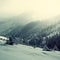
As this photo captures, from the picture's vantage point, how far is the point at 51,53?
2.23 metres

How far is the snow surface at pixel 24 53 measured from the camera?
2223 mm

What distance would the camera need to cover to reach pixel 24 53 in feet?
7.39

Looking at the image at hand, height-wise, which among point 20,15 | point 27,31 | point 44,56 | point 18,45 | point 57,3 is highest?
point 57,3

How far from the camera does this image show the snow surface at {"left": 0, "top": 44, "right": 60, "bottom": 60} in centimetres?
222

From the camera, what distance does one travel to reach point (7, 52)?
2264mm

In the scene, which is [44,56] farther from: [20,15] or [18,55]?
[20,15]

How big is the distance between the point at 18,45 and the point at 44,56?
1.21 ft

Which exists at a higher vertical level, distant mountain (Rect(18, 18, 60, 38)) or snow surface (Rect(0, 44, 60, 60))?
distant mountain (Rect(18, 18, 60, 38))

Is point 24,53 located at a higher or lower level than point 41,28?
lower

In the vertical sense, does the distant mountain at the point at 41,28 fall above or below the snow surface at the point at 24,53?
above

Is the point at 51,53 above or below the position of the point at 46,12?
below

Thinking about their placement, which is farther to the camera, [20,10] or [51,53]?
[20,10]

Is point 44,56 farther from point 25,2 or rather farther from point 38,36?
point 25,2

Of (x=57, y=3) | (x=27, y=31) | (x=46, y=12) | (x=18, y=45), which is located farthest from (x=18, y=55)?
(x=57, y=3)
